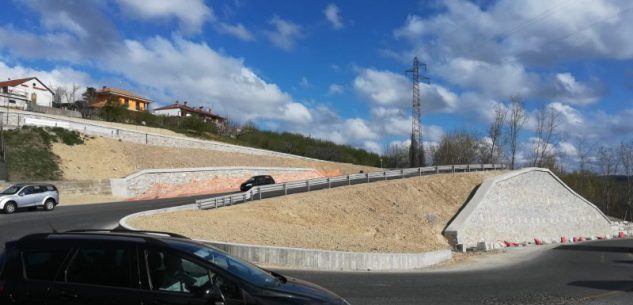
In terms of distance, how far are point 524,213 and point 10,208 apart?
34982mm

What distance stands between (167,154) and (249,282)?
172 feet

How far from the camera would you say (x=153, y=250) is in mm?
5520

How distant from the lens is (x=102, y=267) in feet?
Result: 18.0

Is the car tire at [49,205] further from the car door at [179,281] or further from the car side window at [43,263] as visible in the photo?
the car door at [179,281]

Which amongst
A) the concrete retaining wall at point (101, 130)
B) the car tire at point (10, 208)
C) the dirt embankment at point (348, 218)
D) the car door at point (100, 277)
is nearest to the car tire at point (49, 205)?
the car tire at point (10, 208)

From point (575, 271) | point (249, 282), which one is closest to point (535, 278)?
point (575, 271)

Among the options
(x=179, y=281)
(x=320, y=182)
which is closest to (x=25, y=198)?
(x=320, y=182)

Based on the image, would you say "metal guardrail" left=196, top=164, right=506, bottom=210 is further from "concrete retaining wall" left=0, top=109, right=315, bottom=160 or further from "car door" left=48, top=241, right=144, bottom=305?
"concrete retaining wall" left=0, top=109, right=315, bottom=160

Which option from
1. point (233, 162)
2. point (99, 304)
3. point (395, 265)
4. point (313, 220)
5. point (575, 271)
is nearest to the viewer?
point (99, 304)

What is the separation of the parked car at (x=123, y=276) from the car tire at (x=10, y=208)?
84.8 feet

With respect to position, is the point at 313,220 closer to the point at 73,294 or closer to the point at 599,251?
the point at 599,251

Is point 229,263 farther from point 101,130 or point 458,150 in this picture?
point 458,150

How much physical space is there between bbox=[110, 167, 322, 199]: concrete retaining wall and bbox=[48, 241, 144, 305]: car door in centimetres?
3743

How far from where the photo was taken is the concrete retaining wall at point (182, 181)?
1673 inches
